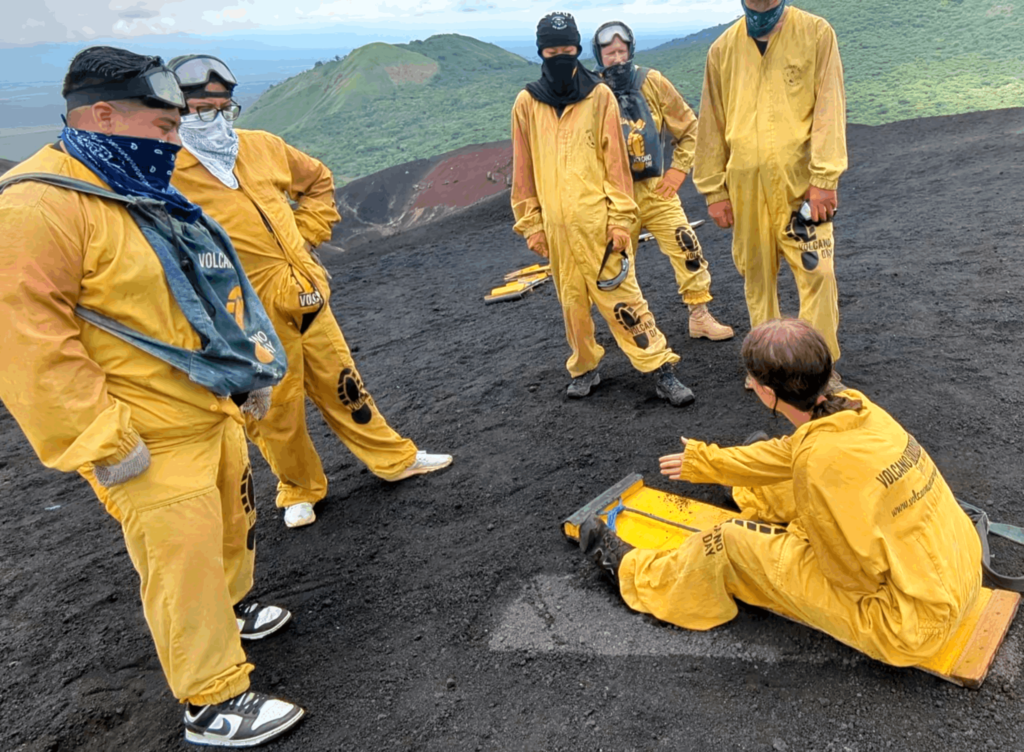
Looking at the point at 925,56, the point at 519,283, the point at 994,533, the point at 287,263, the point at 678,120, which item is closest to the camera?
the point at 994,533

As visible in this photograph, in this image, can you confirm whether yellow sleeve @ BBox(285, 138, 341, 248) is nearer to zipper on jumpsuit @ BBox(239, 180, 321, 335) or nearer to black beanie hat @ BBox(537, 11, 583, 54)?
zipper on jumpsuit @ BBox(239, 180, 321, 335)

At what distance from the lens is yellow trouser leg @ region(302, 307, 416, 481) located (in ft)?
11.4

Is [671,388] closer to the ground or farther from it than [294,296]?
closer to the ground

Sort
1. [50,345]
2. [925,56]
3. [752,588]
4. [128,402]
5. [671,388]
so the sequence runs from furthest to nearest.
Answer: [925,56]
[671,388]
[752,588]
[128,402]
[50,345]

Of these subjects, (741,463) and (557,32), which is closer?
(741,463)

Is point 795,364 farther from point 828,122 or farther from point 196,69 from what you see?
point 196,69

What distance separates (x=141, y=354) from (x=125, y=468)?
0.36 meters

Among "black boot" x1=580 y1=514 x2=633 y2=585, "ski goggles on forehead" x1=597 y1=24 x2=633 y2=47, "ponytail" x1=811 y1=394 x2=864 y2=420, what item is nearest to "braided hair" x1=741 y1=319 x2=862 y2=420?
"ponytail" x1=811 y1=394 x2=864 y2=420

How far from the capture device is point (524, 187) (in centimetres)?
428

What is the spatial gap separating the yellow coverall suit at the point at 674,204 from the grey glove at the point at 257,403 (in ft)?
10.5

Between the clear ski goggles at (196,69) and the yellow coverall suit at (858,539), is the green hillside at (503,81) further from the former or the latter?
the clear ski goggles at (196,69)

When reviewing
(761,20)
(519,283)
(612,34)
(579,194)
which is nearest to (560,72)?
(579,194)

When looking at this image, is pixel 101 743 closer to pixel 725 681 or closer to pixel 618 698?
pixel 618 698

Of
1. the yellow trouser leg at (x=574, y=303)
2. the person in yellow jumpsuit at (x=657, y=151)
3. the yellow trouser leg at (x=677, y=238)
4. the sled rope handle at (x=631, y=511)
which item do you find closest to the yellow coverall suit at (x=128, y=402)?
the sled rope handle at (x=631, y=511)
